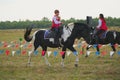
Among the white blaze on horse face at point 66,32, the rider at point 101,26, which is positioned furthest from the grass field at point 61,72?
the rider at point 101,26

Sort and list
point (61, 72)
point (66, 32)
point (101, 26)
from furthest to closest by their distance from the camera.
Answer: point (101, 26) → point (66, 32) → point (61, 72)

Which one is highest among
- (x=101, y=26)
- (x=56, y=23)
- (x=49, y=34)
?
(x=56, y=23)

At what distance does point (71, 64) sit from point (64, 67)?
3.83 feet

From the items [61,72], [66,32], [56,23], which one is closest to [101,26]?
[66,32]

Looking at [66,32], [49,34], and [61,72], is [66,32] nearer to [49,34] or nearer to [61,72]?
[49,34]

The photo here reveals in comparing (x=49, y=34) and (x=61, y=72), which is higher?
(x=49, y=34)

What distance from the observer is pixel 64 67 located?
15711 mm

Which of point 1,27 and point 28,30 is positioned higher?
point 28,30

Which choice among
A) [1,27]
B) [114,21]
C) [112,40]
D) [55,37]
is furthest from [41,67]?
[1,27]

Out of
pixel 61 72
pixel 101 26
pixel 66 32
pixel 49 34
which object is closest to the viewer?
pixel 61 72

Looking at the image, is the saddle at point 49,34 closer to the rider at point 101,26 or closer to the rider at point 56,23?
the rider at point 56,23

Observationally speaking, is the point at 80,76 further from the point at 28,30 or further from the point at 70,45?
the point at 28,30

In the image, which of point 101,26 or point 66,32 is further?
point 101,26

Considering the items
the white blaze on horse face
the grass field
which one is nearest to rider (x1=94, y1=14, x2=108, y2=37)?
the grass field
